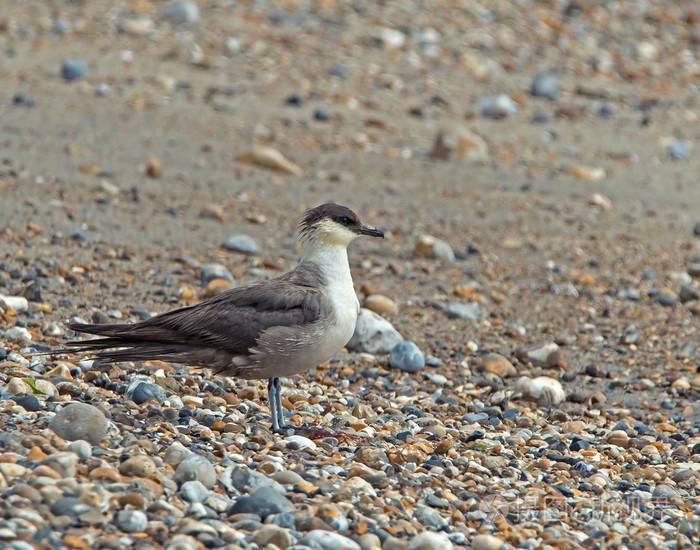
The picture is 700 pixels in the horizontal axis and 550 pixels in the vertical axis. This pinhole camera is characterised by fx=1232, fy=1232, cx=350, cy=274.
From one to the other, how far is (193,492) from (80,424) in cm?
69

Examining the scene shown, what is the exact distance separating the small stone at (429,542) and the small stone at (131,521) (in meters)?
1.02

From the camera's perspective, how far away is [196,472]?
16.1 feet

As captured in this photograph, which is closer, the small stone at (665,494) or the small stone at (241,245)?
the small stone at (665,494)

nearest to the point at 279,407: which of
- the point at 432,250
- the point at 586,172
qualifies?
the point at 432,250

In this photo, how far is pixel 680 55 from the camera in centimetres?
1658

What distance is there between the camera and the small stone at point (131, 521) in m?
4.41

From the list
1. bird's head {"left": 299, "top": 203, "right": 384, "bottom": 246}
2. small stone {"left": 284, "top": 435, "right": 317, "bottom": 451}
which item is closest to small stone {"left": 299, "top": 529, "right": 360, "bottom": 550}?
small stone {"left": 284, "top": 435, "right": 317, "bottom": 451}

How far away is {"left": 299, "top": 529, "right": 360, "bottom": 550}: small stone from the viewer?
454 cm

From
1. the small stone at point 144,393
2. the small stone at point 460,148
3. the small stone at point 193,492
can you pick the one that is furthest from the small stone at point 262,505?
the small stone at point 460,148

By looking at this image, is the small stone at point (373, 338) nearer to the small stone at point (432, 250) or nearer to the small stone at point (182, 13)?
the small stone at point (432, 250)

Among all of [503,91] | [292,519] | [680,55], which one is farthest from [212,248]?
[680,55]

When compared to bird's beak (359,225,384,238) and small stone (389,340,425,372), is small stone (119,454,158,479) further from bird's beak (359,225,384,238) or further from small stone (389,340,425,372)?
small stone (389,340,425,372)

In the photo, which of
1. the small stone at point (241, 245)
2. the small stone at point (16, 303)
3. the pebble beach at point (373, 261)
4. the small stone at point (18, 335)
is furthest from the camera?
the small stone at point (241, 245)

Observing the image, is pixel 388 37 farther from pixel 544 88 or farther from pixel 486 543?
pixel 486 543
